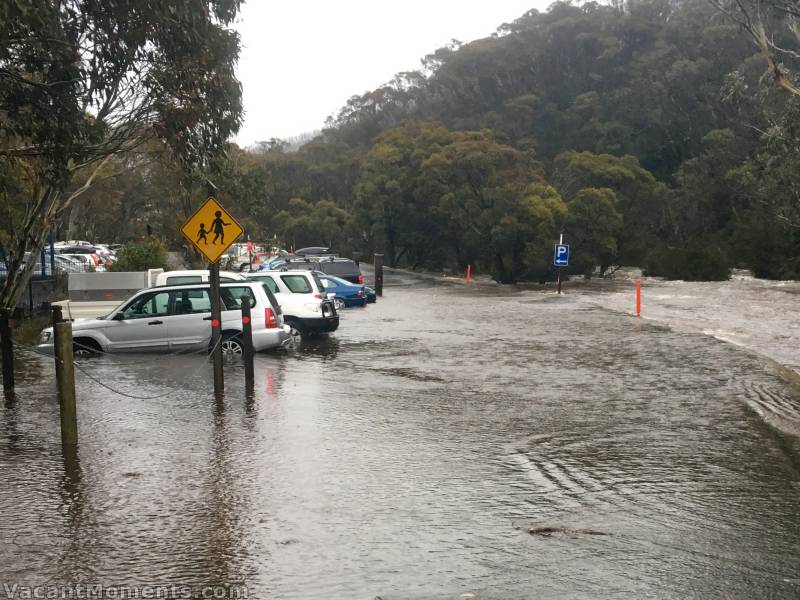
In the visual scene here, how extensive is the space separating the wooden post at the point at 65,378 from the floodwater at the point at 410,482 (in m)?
0.27

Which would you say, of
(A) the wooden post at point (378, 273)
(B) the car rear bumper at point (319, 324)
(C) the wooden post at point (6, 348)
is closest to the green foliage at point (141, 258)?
(A) the wooden post at point (378, 273)

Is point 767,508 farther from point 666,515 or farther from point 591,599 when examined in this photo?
point 591,599

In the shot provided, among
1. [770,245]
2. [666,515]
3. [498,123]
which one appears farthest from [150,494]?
[498,123]

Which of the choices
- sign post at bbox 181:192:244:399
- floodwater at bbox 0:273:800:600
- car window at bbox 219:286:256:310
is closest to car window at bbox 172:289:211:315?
car window at bbox 219:286:256:310

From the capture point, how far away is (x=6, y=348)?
1213 cm

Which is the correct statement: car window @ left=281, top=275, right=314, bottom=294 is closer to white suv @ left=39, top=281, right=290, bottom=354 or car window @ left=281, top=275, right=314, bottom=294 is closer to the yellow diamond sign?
white suv @ left=39, top=281, right=290, bottom=354

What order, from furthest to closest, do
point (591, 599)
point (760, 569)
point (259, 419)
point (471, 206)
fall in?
point (471, 206)
point (259, 419)
point (760, 569)
point (591, 599)

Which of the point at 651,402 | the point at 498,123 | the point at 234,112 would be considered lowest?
the point at 651,402

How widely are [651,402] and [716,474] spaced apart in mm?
4116

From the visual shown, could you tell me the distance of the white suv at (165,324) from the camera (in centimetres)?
1634

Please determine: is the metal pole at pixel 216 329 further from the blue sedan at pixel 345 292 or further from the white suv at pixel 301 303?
the blue sedan at pixel 345 292

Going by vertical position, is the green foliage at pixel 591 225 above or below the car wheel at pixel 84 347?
above

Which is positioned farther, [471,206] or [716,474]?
[471,206]

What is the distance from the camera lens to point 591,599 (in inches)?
204
